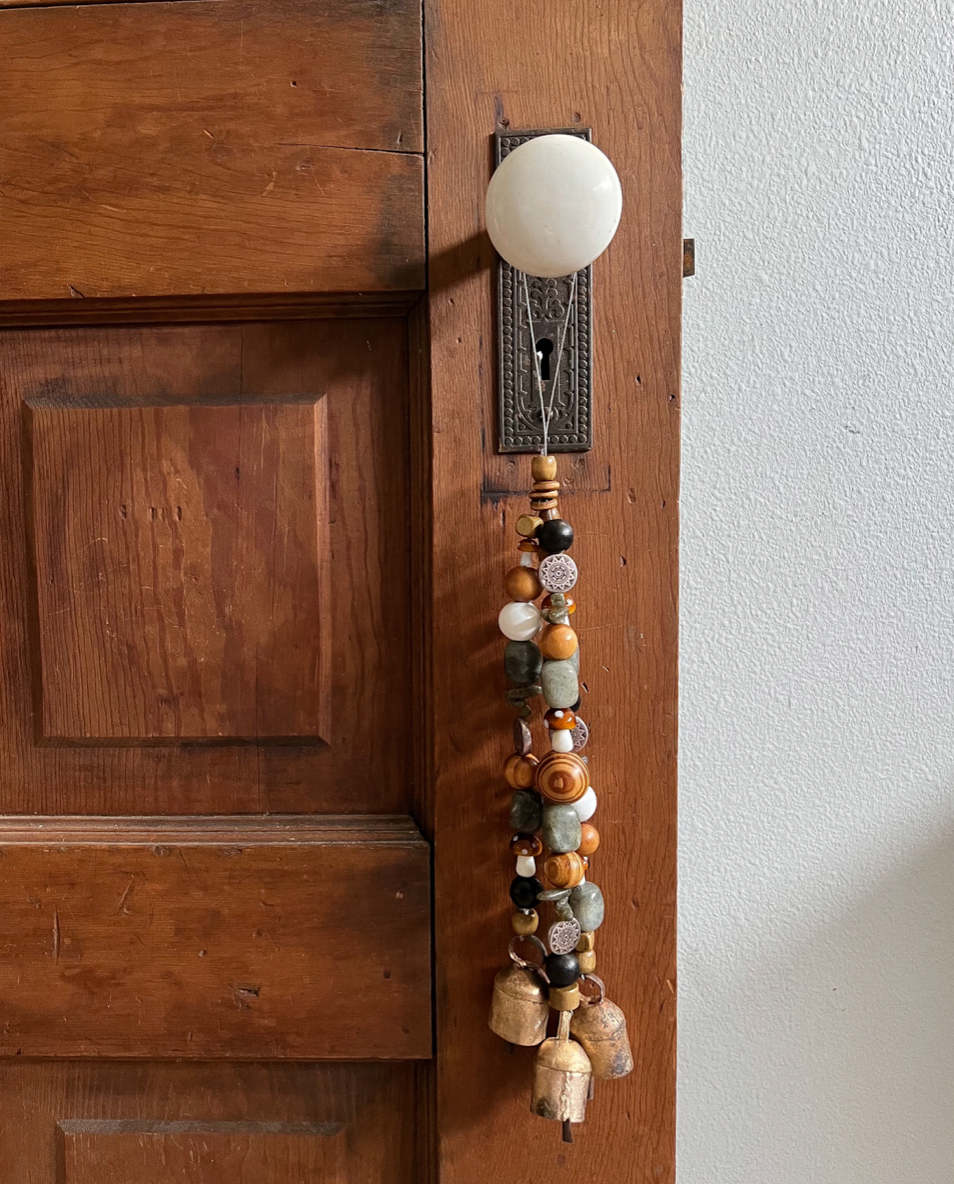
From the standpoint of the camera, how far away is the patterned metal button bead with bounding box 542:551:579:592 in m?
0.41

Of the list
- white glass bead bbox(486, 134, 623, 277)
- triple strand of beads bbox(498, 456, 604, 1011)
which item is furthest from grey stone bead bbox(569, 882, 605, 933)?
white glass bead bbox(486, 134, 623, 277)

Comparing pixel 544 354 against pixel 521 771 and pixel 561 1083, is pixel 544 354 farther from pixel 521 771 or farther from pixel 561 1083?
pixel 561 1083

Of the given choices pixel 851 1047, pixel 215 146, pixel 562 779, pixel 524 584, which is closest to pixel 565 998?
pixel 562 779

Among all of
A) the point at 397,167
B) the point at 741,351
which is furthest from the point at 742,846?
the point at 397,167

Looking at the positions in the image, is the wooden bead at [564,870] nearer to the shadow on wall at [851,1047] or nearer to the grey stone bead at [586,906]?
the grey stone bead at [586,906]

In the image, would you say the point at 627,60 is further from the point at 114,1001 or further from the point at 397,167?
the point at 114,1001

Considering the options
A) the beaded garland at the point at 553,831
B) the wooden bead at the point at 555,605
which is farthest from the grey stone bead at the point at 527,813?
the wooden bead at the point at 555,605

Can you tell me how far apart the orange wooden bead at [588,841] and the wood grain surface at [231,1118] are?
0.62 ft

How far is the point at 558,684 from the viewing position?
16.4 inches

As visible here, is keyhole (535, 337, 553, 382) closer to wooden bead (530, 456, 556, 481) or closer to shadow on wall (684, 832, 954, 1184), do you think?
wooden bead (530, 456, 556, 481)

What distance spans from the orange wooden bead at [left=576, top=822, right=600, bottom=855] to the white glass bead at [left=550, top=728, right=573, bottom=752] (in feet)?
0.15

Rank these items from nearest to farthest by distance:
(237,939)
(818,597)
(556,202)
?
(556,202), (237,939), (818,597)

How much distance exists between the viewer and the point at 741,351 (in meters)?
0.58

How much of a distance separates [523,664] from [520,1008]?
0.19 meters
